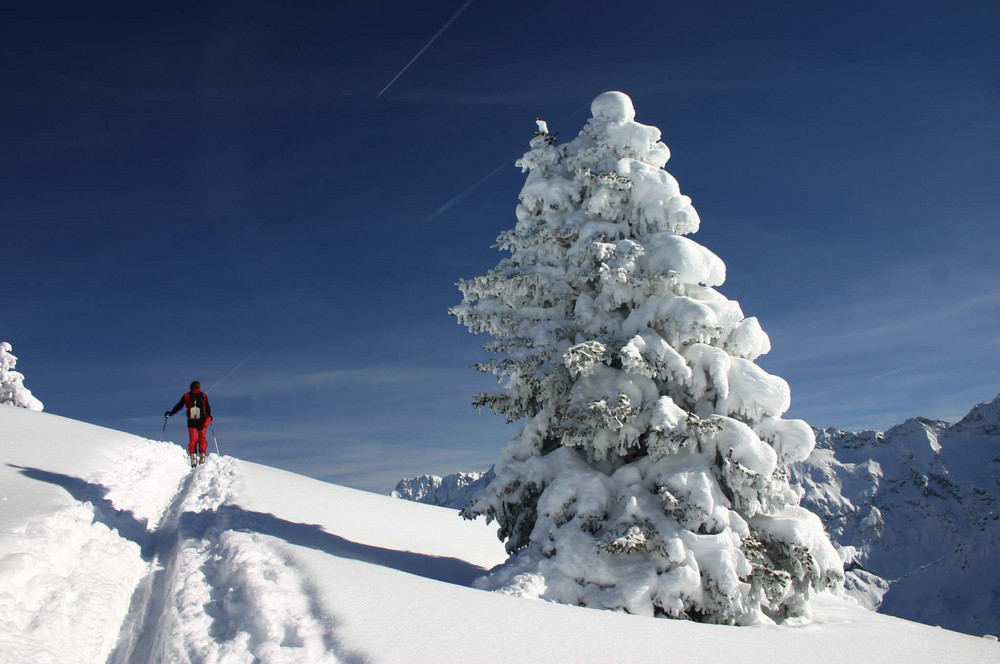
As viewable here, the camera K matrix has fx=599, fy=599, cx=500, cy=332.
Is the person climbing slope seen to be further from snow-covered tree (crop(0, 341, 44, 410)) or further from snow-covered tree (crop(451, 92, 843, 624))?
snow-covered tree (crop(0, 341, 44, 410))

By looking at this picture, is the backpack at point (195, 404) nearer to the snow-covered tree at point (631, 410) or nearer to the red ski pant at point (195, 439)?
the red ski pant at point (195, 439)

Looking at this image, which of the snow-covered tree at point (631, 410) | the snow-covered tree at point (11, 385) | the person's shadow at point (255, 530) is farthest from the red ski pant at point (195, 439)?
the snow-covered tree at point (11, 385)

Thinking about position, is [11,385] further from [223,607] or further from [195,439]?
[223,607]

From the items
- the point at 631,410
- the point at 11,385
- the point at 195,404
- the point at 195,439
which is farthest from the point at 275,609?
the point at 11,385

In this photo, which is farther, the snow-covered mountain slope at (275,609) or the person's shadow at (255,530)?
the person's shadow at (255,530)

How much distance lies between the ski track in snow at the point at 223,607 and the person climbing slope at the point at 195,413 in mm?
7993

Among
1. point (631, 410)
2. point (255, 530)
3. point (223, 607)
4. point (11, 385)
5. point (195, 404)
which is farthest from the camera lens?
point (11, 385)

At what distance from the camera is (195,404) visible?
17.8m

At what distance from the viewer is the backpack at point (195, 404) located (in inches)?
697

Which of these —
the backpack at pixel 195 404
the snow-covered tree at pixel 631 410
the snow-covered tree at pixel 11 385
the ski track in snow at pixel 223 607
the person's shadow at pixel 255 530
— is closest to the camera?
the ski track in snow at pixel 223 607

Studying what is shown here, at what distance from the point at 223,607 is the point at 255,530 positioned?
3440 mm

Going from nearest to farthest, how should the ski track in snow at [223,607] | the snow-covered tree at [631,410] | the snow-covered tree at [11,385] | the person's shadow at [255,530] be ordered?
the ski track in snow at [223,607]
the snow-covered tree at [631,410]
the person's shadow at [255,530]
the snow-covered tree at [11,385]

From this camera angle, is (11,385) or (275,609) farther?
(11,385)

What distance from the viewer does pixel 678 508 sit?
9469 mm
